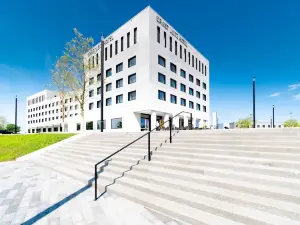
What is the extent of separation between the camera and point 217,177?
441cm

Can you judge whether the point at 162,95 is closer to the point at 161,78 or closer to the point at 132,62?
the point at 161,78

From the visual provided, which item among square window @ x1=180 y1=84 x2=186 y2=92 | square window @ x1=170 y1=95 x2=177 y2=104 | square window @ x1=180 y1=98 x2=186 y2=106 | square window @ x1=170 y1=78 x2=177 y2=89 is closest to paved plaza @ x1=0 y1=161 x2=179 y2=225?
square window @ x1=170 y1=95 x2=177 y2=104

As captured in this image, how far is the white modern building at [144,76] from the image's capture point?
20.8 meters

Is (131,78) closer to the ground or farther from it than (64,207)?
farther from it

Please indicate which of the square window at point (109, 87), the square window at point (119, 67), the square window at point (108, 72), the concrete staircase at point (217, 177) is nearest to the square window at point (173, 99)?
the square window at point (119, 67)

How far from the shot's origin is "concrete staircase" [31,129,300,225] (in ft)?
11.0

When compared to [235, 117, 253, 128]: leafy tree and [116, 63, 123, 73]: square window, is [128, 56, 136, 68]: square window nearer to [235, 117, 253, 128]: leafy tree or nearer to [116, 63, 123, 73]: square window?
[116, 63, 123, 73]: square window

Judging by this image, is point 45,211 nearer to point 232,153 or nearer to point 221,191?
point 221,191

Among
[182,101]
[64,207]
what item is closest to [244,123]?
[182,101]

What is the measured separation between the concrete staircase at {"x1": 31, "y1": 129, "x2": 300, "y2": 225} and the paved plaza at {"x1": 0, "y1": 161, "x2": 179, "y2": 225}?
0.39 metres

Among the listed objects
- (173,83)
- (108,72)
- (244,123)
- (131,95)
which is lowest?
(244,123)

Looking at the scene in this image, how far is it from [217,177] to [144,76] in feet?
57.8

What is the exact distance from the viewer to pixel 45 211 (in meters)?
4.21

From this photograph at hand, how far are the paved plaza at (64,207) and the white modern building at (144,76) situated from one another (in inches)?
602
